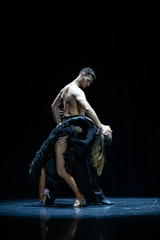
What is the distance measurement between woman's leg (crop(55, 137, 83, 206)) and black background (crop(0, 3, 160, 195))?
6.90 feet

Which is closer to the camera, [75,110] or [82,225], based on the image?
[82,225]

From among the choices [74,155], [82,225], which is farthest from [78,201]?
[82,225]

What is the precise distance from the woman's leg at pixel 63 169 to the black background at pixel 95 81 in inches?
82.8

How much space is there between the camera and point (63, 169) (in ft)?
12.5

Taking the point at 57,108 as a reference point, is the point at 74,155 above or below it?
below

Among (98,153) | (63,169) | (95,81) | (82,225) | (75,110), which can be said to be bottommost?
(82,225)

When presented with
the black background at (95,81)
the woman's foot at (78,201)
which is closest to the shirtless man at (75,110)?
the woman's foot at (78,201)

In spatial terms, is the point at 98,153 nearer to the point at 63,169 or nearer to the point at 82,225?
the point at 63,169

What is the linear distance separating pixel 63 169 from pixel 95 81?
2572mm

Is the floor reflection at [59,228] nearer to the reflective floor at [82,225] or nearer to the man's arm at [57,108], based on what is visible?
the reflective floor at [82,225]

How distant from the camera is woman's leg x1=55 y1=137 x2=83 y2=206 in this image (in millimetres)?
3760

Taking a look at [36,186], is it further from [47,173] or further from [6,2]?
[6,2]

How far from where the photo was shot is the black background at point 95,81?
235 inches

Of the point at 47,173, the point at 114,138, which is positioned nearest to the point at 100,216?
the point at 47,173
